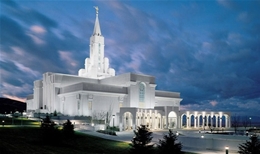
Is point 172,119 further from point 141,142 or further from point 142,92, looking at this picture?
point 141,142

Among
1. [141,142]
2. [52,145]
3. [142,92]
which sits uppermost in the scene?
[142,92]

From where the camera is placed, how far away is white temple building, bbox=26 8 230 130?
50344 mm

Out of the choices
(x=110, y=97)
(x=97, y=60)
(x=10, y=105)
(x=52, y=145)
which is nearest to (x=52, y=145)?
(x=52, y=145)

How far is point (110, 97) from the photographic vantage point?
53656 mm

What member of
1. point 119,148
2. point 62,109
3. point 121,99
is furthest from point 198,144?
point 62,109

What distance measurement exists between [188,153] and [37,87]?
1975 inches

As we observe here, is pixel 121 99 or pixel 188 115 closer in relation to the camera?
pixel 121 99

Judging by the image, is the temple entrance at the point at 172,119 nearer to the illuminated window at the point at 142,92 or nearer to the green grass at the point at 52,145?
the illuminated window at the point at 142,92

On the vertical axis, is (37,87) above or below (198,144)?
above

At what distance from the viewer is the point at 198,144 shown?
2750 centimetres

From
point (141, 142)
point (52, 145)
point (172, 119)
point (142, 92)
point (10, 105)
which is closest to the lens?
point (141, 142)

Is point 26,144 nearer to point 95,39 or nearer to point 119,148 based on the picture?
point 119,148

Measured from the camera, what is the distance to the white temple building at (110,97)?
50344mm

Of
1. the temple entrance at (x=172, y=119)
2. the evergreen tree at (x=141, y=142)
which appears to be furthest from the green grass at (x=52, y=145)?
the temple entrance at (x=172, y=119)
